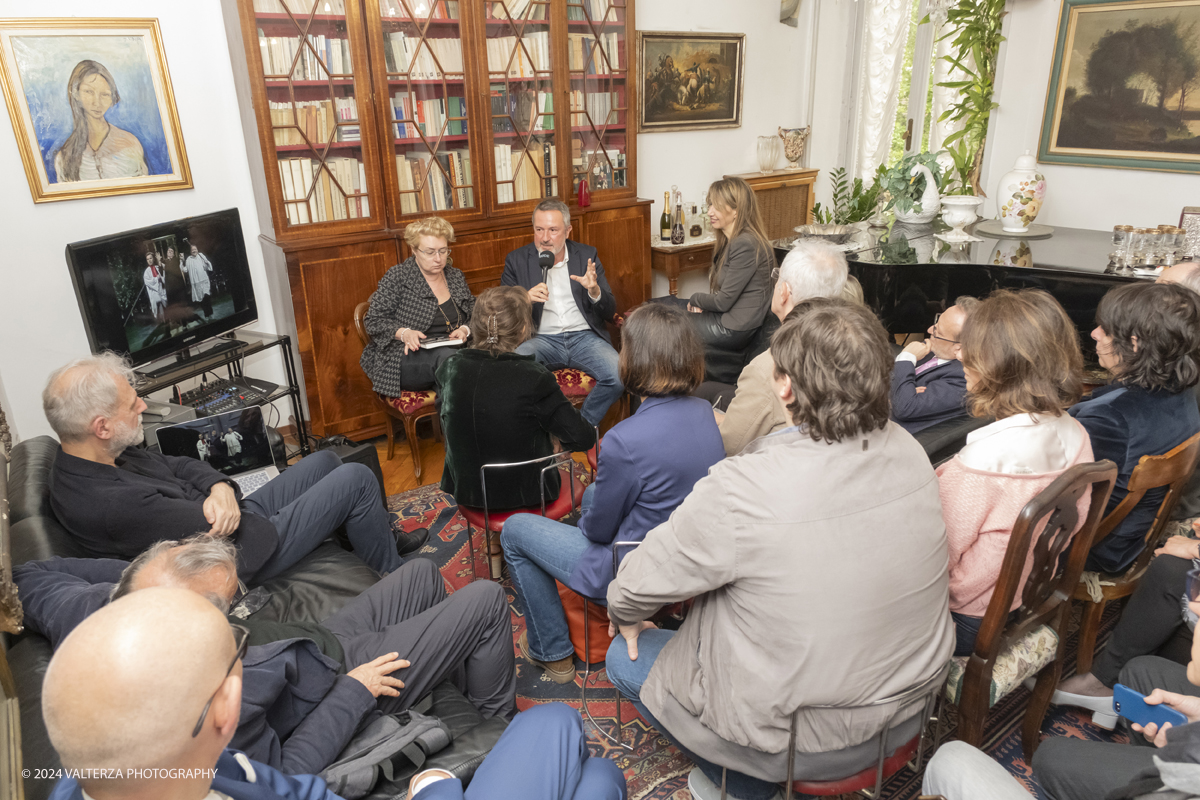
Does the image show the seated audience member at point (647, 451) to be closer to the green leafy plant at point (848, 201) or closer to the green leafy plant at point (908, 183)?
the green leafy plant at point (908, 183)

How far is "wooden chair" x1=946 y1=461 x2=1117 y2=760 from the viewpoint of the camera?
151cm

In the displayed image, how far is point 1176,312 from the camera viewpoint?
76.2 inches

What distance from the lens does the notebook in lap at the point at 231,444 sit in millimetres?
2922

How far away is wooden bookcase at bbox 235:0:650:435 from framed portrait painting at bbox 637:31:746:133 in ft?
1.79

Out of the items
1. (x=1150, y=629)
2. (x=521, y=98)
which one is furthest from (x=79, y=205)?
(x=1150, y=629)

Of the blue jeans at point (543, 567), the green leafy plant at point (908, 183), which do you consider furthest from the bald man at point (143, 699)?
the green leafy plant at point (908, 183)

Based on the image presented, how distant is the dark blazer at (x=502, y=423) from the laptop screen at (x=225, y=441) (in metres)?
1.00

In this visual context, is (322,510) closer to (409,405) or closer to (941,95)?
(409,405)

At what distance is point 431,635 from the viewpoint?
1.86m

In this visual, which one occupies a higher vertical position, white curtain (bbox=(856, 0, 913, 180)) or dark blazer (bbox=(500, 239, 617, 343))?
white curtain (bbox=(856, 0, 913, 180))

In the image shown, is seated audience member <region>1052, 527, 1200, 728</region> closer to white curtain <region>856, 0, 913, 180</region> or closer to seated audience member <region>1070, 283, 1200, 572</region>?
seated audience member <region>1070, 283, 1200, 572</region>

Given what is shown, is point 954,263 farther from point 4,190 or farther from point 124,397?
point 4,190

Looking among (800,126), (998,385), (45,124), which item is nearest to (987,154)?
(800,126)

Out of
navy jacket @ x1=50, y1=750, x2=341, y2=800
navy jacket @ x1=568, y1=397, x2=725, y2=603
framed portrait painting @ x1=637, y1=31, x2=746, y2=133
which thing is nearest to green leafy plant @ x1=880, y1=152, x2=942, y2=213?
framed portrait painting @ x1=637, y1=31, x2=746, y2=133
